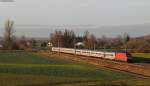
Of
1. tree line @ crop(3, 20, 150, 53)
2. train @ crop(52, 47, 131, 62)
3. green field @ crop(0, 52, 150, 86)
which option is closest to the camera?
green field @ crop(0, 52, 150, 86)

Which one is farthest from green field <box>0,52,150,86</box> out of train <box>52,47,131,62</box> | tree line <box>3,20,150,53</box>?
tree line <box>3,20,150,53</box>

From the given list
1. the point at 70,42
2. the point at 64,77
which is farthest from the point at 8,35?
the point at 64,77

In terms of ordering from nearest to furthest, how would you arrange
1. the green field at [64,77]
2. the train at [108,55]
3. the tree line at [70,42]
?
the green field at [64,77] → the train at [108,55] → the tree line at [70,42]

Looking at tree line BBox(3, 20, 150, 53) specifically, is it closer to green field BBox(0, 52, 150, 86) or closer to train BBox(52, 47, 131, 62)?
train BBox(52, 47, 131, 62)

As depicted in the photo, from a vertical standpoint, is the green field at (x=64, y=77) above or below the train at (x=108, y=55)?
below

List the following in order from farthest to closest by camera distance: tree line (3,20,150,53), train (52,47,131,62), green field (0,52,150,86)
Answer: tree line (3,20,150,53)
train (52,47,131,62)
green field (0,52,150,86)

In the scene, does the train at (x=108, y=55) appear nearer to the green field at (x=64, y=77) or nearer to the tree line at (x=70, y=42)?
the green field at (x=64, y=77)

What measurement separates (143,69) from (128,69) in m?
3.28

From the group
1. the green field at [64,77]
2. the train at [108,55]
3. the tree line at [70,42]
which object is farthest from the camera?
the tree line at [70,42]

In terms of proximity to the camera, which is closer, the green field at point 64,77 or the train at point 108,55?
the green field at point 64,77

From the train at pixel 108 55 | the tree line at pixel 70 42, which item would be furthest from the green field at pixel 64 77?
the tree line at pixel 70 42

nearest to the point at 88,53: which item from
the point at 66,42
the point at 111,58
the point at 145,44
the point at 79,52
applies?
the point at 79,52

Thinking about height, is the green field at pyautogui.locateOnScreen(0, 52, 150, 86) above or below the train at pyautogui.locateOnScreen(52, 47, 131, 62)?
→ below

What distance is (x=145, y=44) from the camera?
10725 centimetres
